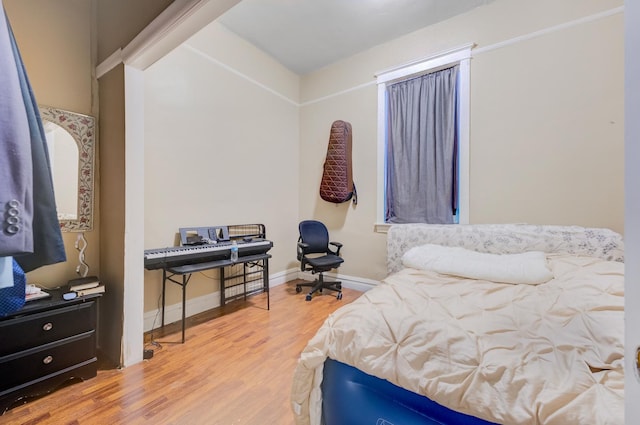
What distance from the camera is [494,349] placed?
97 centimetres

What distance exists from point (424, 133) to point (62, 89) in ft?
10.9

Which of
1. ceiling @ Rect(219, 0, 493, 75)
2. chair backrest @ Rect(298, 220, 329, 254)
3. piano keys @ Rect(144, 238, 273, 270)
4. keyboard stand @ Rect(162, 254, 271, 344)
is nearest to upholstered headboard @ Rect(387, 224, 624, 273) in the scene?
chair backrest @ Rect(298, 220, 329, 254)

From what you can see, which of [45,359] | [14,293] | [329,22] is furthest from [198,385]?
[329,22]

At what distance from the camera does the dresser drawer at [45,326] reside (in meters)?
1.47

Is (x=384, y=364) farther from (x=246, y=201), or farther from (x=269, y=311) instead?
(x=246, y=201)

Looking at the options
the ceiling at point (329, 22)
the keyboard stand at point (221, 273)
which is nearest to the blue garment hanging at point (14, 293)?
the keyboard stand at point (221, 273)

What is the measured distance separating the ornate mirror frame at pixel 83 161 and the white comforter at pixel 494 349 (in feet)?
6.54

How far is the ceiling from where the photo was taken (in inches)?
105

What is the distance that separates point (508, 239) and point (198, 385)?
9.11ft

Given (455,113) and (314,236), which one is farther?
(314,236)

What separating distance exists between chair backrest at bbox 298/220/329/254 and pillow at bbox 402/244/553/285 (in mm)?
1477

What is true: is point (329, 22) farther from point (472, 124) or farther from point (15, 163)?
point (15, 163)

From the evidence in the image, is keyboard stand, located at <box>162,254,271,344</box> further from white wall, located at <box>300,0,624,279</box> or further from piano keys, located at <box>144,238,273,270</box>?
white wall, located at <box>300,0,624,279</box>

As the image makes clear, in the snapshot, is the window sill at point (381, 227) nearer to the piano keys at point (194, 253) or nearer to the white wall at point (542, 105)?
the white wall at point (542, 105)
